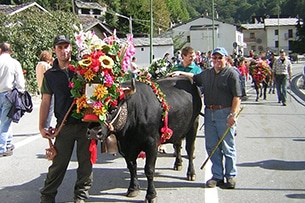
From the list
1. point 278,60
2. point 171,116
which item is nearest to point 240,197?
point 171,116

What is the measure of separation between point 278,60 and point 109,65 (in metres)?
13.2

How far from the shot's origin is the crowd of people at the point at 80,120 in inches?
207

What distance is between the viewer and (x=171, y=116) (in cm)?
613

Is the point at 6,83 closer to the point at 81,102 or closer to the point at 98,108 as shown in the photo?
the point at 81,102

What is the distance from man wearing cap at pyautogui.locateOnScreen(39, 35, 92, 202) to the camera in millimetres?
5195

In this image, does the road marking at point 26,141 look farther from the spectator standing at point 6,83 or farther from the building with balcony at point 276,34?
the building with balcony at point 276,34

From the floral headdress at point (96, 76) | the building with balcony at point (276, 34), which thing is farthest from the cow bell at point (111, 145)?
the building with balcony at point (276, 34)

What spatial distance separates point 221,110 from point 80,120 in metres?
2.14

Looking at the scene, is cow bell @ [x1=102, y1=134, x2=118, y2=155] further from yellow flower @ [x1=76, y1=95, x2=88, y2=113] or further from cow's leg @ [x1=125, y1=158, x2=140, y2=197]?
yellow flower @ [x1=76, y1=95, x2=88, y2=113]

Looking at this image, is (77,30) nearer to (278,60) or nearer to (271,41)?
(278,60)

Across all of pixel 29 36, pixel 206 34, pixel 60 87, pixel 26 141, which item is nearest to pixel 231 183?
pixel 60 87

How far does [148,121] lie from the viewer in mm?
5535

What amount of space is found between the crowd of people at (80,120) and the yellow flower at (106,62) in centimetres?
54

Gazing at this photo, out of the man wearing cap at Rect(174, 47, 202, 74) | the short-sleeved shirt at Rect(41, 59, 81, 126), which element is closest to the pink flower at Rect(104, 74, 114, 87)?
the short-sleeved shirt at Rect(41, 59, 81, 126)
